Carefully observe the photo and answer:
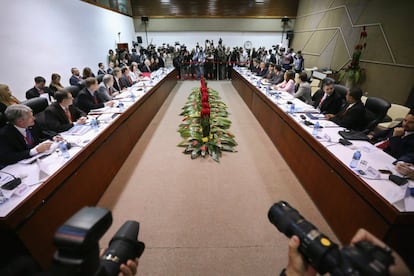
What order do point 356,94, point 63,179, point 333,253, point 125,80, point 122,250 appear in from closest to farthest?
1. point 333,253
2. point 122,250
3. point 63,179
4. point 356,94
5. point 125,80

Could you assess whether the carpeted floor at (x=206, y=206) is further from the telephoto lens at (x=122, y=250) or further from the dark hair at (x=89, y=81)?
the dark hair at (x=89, y=81)

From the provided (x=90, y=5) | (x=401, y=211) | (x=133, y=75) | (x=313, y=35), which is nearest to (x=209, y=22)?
(x=313, y=35)

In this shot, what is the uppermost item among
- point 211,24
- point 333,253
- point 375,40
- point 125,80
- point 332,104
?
point 211,24

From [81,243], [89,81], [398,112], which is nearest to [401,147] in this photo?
[398,112]

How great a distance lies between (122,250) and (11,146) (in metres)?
1.82

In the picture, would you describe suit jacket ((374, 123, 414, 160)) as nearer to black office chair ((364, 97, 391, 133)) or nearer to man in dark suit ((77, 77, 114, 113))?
black office chair ((364, 97, 391, 133))

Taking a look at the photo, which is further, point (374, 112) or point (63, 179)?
point (374, 112)

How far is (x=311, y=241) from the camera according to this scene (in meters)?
0.68

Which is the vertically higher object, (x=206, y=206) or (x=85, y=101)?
(x=85, y=101)

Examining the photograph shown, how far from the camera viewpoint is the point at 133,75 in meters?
5.89

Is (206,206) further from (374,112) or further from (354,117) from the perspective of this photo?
(374,112)

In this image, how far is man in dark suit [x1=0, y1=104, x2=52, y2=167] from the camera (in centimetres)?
178

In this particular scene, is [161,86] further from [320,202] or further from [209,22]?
[209,22]

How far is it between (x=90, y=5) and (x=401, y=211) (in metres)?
8.64
